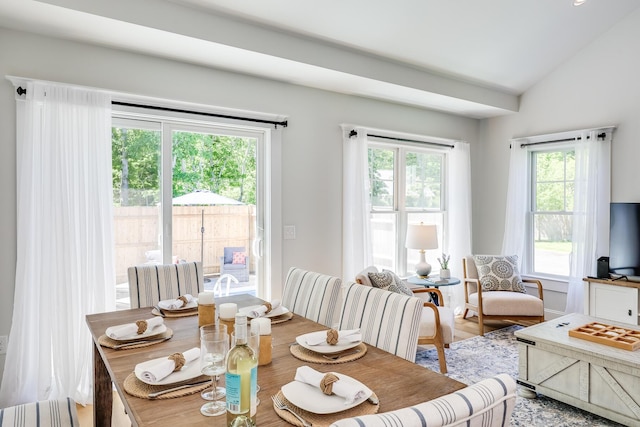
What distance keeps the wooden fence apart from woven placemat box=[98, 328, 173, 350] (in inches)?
61.2

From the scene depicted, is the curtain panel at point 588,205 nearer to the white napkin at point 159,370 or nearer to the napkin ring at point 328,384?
the napkin ring at point 328,384

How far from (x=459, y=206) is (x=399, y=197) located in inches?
35.4

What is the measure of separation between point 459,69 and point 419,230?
1.72 meters

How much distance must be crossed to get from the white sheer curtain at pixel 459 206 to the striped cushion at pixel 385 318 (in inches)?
134

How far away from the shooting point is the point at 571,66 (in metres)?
4.64

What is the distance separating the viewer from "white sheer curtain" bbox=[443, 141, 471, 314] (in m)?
5.27

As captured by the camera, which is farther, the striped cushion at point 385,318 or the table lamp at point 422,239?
the table lamp at point 422,239

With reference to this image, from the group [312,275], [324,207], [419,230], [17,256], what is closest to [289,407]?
[312,275]

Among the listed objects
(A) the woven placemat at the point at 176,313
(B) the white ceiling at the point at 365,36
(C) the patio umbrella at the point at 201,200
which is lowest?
(A) the woven placemat at the point at 176,313

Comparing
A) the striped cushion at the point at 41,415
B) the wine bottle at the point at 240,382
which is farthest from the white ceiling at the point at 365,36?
the wine bottle at the point at 240,382

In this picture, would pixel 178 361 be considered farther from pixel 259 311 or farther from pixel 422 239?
pixel 422 239

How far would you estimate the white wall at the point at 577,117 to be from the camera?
13.8 ft

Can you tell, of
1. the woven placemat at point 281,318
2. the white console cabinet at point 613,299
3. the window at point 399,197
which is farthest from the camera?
the window at point 399,197

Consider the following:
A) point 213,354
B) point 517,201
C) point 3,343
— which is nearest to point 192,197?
point 3,343
